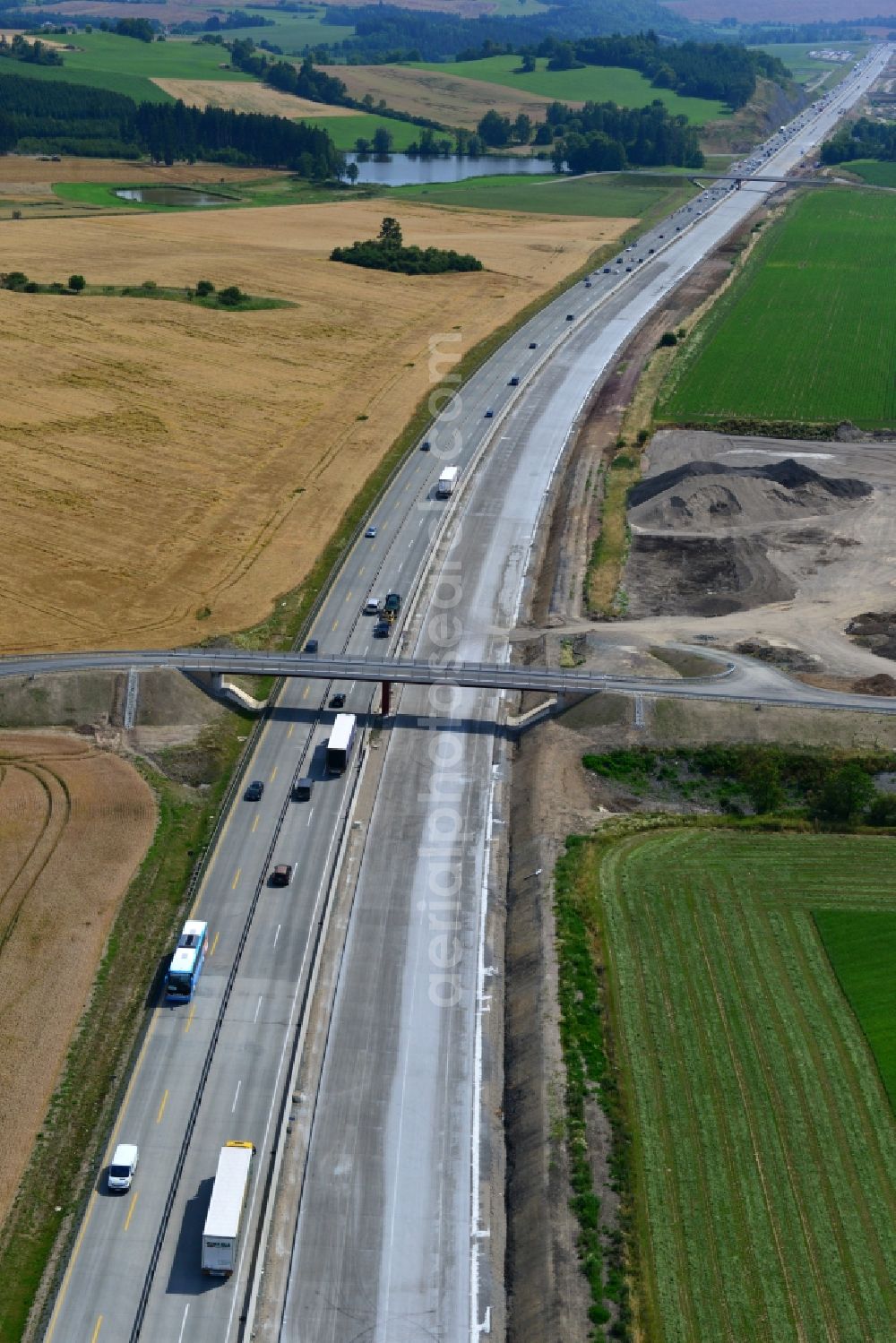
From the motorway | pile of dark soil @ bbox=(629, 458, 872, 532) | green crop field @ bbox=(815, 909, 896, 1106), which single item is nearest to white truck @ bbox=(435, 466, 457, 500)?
pile of dark soil @ bbox=(629, 458, 872, 532)

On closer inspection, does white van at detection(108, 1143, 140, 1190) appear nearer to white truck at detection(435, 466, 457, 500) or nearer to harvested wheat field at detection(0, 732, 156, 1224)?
harvested wheat field at detection(0, 732, 156, 1224)

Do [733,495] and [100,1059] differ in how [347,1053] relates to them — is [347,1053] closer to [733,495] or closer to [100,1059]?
[100,1059]

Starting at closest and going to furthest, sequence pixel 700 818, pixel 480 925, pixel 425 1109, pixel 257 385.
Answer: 1. pixel 425 1109
2. pixel 480 925
3. pixel 700 818
4. pixel 257 385

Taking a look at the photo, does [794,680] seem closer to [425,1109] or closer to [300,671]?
[300,671]

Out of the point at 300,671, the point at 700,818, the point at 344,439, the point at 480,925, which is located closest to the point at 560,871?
the point at 480,925

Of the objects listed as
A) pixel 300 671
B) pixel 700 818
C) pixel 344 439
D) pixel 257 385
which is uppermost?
pixel 257 385

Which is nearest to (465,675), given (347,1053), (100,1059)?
(347,1053)

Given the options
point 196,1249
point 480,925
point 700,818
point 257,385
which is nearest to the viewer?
point 196,1249

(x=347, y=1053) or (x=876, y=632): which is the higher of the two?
(x=876, y=632)
